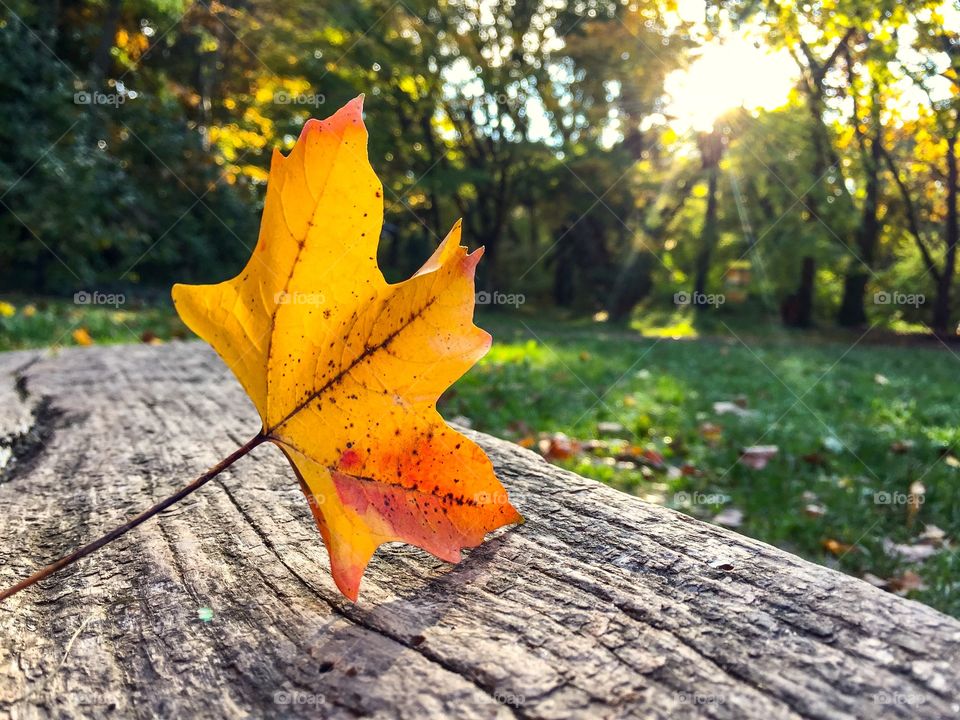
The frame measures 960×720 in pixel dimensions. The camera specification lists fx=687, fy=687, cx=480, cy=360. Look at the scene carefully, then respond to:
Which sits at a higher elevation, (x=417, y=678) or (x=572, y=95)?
(x=572, y=95)

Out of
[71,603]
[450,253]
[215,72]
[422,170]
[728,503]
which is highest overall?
[215,72]

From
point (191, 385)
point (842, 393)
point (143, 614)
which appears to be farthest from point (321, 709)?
point (842, 393)

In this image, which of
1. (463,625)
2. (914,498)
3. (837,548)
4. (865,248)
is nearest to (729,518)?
(837,548)

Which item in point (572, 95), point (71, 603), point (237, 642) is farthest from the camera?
point (572, 95)

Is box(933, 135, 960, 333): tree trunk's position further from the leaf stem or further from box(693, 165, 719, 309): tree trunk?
the leaf stem

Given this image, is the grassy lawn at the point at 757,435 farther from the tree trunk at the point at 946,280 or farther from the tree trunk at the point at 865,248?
the tree trunk at the point at 865,248

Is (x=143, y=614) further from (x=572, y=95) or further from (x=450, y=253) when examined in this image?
(x=572, y=95)

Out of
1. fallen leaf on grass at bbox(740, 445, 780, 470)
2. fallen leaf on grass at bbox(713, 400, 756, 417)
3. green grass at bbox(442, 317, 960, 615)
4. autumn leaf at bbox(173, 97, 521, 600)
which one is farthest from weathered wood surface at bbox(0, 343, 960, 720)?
fallen leaf on grass at bbox(713, 400, 756, 417)
